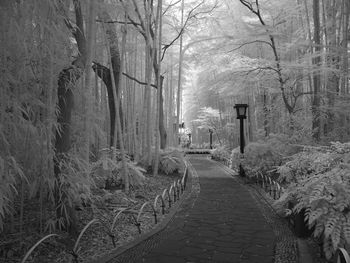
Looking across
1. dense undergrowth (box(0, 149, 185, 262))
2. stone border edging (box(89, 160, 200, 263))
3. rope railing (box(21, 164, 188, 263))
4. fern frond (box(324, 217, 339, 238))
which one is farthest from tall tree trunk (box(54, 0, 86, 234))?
fern frond (box(324, 217, 339, 238))

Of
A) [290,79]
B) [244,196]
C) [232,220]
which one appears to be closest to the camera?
[232,220]

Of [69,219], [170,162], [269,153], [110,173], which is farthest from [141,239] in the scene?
[269,153]

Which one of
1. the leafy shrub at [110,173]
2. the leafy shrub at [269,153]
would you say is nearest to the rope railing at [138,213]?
the leafy shrub at [110,173]

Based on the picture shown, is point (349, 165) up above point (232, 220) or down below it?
above

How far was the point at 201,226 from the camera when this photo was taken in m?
4.30

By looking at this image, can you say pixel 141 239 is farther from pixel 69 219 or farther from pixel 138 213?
pixel 69 219

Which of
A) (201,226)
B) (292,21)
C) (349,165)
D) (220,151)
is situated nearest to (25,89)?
(201,226)

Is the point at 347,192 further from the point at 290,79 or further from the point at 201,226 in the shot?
the point at 290,79

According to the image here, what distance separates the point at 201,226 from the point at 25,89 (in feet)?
8.56

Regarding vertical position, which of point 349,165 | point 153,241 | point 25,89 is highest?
point 25,89

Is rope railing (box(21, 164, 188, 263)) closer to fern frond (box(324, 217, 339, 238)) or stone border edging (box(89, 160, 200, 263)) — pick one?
stone border edging (box(89, 160, 200, 263))

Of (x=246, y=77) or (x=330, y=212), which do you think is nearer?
(x=330, y=212)

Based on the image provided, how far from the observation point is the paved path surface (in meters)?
3.21

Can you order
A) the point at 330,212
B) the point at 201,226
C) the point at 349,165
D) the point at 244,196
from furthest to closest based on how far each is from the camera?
the point at 244,196, the point at 201,226, the point at 349,165, the point at 330,212
